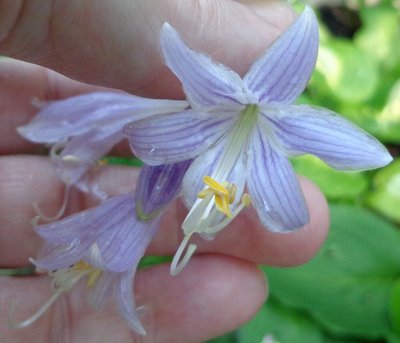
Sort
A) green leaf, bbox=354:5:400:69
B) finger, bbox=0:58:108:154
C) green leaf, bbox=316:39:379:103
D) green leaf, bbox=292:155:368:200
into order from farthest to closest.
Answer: green leaf, bbox=354:5:400:69 < green leaf, bbox=316:39:379:103 < green leaf, bbox=292:155:368:200 < finger, bbox=0:58:108:154

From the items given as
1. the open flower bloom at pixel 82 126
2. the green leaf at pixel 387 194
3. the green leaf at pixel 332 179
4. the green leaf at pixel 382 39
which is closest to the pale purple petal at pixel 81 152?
the open flower bloom at pixel 82 126

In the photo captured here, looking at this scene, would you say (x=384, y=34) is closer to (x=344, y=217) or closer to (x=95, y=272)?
(x=344, y=217)

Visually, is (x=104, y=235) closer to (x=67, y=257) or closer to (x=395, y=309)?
(x=67, y=257)

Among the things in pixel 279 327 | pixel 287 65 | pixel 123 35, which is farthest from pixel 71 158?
pixel 279 327

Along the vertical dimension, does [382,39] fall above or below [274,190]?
below

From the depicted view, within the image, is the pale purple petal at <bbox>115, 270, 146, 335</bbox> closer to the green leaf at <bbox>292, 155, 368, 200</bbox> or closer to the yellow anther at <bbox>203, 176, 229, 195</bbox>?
the yellow anther at <bbox>203, 176, 229, 195</bbox>

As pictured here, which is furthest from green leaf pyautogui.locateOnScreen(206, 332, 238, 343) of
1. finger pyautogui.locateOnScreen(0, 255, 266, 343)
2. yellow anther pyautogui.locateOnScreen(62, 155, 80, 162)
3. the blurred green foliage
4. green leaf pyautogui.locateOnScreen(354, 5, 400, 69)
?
green leaf pyautogui.locateOnScreen(354, 5, 400, 69)
